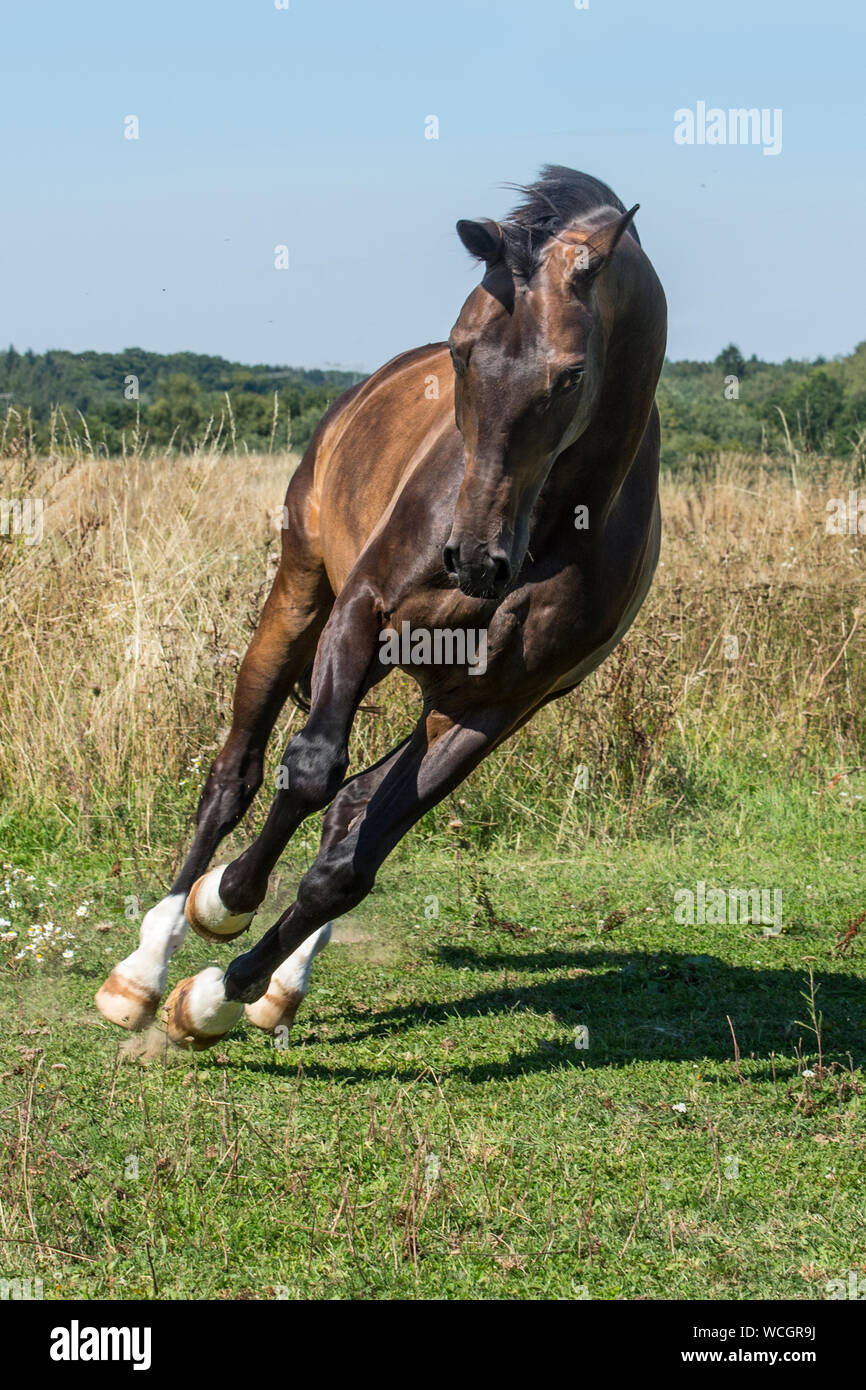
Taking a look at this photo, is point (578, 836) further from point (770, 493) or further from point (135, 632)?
point (770, 493)

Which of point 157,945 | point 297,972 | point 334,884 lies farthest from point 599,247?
point 157,945

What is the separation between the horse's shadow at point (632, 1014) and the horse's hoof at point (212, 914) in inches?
18.7

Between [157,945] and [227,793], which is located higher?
[227,793]

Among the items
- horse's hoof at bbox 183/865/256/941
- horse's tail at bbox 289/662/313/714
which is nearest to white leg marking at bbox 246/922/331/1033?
horse's hoof at bbox 183/865/256/941

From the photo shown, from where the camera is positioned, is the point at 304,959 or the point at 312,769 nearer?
the point at 312,769

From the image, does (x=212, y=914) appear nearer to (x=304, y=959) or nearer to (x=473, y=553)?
(x=304, y=959)

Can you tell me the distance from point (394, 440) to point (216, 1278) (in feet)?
10.1

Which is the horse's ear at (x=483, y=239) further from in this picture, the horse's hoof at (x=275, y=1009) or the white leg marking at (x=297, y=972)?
the horse's hoof at (x=275, y=1009)

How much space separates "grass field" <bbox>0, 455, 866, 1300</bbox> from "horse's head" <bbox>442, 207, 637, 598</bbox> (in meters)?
1.69

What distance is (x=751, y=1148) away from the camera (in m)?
4.22

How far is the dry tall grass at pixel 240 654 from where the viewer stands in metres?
8.05

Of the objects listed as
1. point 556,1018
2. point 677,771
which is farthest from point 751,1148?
point 677,771

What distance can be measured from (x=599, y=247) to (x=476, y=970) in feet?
11.2

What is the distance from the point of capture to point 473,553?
136 inches
